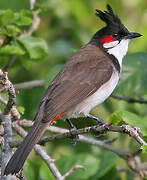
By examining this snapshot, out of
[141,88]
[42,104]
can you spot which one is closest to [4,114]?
[42,104]

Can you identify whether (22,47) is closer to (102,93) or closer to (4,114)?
(102,93)

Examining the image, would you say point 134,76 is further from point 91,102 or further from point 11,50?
point 11,50

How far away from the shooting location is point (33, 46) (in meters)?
4.23

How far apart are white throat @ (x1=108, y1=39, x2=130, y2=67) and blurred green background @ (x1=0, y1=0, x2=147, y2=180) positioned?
67mm

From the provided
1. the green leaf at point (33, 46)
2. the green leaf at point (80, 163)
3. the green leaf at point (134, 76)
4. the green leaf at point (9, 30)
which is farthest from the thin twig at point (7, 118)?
the green leaf at point (134, 76)

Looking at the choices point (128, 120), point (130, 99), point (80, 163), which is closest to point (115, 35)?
point (130, 99)

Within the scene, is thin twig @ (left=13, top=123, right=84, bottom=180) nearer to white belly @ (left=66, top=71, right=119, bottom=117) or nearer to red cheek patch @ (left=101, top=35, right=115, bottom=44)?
white belly @ (left=66, top=71, right=119, bottom=117)

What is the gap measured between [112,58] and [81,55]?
29 centimetres

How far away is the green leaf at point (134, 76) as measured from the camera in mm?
4230

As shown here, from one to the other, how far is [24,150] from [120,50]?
1.70m

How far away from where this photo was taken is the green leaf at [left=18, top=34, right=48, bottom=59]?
13.7ft

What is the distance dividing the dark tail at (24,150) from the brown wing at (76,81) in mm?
98

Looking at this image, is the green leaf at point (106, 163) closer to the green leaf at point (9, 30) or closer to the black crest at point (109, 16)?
the black crest at point (109, 16)

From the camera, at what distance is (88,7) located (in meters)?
5.65
